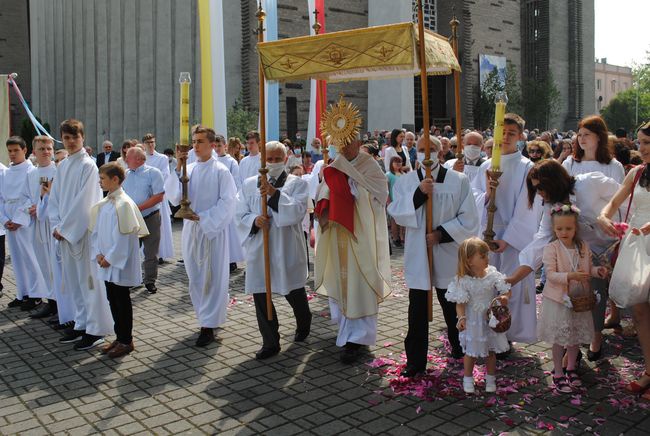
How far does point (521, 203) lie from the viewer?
5.81m

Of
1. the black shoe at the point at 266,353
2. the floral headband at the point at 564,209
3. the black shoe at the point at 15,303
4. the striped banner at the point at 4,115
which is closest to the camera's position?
the floral headband at the point at 564,209

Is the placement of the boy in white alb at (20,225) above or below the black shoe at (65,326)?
above

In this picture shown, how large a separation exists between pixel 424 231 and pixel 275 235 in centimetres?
152

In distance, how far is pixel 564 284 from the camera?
16.1ft

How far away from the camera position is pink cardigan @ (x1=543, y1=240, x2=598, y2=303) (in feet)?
16.3

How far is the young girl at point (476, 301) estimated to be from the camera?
486cm

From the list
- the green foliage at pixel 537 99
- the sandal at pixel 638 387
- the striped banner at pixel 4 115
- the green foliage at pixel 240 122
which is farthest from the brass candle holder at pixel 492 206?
the green foliage at pixel 537 99

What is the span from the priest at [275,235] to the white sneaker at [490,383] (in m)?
2.02

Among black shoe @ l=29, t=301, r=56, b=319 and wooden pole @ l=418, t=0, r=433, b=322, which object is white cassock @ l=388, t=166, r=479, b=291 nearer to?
wooden pole @ l=418, t=0, r=433, b=322

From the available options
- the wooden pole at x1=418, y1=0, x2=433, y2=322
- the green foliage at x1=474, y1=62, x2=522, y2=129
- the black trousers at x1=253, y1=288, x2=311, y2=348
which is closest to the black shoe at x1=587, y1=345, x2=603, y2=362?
the wooden pole at x1=418, y1=0, x2=433, y2=322

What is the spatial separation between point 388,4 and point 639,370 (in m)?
21.1

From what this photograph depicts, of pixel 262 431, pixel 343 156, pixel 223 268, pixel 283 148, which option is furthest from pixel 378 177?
pixel 262 431

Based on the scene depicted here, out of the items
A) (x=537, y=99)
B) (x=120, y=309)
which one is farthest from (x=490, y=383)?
(x=537, y=99)

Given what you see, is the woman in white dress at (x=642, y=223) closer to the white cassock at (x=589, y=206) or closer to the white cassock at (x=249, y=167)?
the white cassock at (x=589, y=206)
